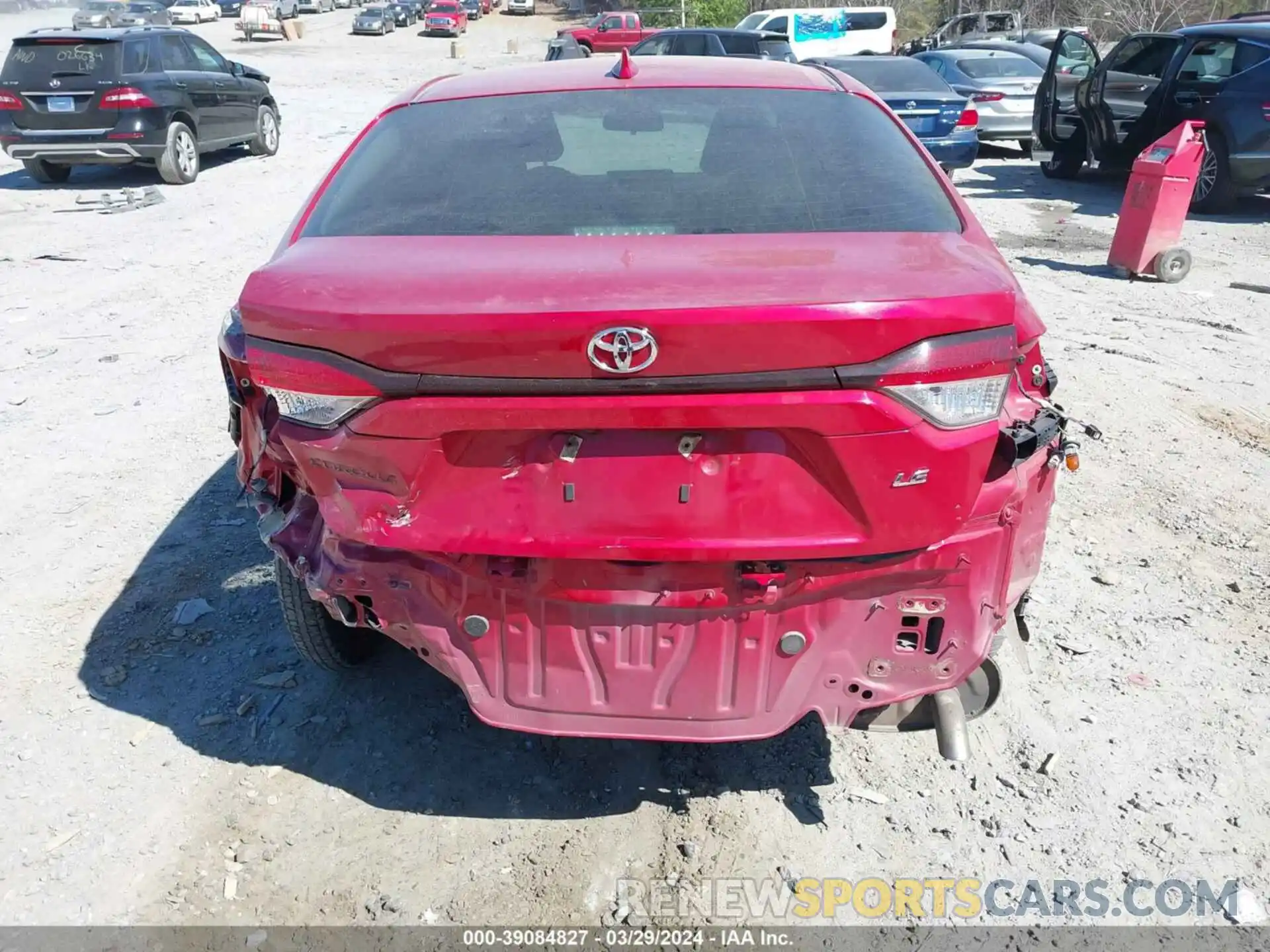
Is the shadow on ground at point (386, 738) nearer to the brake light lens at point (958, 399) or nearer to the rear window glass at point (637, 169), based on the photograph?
the brake light lens at point (958, 399)

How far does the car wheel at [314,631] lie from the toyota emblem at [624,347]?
1.34 m

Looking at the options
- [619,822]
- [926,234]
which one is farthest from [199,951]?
[926,234]

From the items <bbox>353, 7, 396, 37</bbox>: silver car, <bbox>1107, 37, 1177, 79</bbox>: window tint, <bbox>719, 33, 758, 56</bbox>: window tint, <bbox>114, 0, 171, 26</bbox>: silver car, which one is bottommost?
<bbox>353, 7, 396, 37</bbox>: silver car

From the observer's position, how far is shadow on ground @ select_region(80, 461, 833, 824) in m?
2.90

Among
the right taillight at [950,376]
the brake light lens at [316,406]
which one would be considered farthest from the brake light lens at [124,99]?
the right taillight at [950,376]

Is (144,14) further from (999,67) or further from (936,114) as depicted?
(936,114)

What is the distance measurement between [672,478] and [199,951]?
5.26 ft

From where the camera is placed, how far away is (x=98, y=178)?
13.3 metres

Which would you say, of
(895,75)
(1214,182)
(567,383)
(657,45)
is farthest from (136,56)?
(567,383)

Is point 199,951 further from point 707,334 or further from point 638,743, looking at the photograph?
point 707,334

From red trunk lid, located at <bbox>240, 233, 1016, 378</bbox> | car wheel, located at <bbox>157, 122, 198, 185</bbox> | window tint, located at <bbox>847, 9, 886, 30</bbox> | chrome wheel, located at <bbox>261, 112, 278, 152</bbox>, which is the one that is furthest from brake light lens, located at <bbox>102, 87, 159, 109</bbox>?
window tint, located at <bbox>847, 9, 886, 30</bbox>

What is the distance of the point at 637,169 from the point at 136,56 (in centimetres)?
1201

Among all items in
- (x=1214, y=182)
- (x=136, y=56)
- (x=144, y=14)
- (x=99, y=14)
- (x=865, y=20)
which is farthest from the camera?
(x=144, y=14)

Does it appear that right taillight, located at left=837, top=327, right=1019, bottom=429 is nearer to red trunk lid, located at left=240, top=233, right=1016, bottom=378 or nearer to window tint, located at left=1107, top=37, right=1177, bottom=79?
red trunk lid, located at left=240, top=233, right=1016, bottom=378
